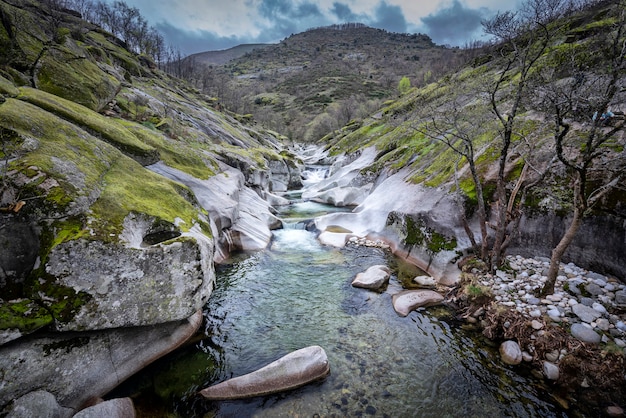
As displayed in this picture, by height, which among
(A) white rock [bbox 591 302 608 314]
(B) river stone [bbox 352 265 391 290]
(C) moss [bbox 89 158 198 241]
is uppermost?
(C) moss [bbox 89 158 198 241]

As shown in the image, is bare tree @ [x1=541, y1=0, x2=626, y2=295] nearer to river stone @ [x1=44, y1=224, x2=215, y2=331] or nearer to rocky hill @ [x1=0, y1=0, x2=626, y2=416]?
rocky hill @ [x1=0, y1=0, x2=626, y2=416]

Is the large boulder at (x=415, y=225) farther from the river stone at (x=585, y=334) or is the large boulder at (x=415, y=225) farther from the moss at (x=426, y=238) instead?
the river stone at (x=585, y=334)

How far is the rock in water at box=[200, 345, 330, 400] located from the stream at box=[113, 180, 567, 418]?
0.17 metres

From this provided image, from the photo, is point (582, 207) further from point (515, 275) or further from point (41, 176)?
point (41, 176)

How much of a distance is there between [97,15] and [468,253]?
109 metres

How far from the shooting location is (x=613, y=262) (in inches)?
330

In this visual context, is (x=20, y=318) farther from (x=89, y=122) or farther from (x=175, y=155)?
(x=175, y=155)

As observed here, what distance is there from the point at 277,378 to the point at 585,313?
8563mm

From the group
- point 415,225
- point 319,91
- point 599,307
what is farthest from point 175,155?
point 319,91

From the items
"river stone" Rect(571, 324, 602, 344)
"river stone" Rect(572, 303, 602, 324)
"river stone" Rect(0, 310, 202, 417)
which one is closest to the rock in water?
"river stone" Rect(0, 310, 202, 417)

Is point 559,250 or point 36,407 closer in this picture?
point 36,407

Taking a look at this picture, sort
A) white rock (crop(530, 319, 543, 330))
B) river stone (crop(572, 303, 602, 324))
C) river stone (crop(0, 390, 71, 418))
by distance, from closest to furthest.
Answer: river stone (crop(0, 390, 71, 418)), river stone (crop(572, 303, 602, 324)), white rock (crop(530, 319, 543, 330))

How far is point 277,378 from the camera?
22.6ft

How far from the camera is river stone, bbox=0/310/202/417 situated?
513 cm
